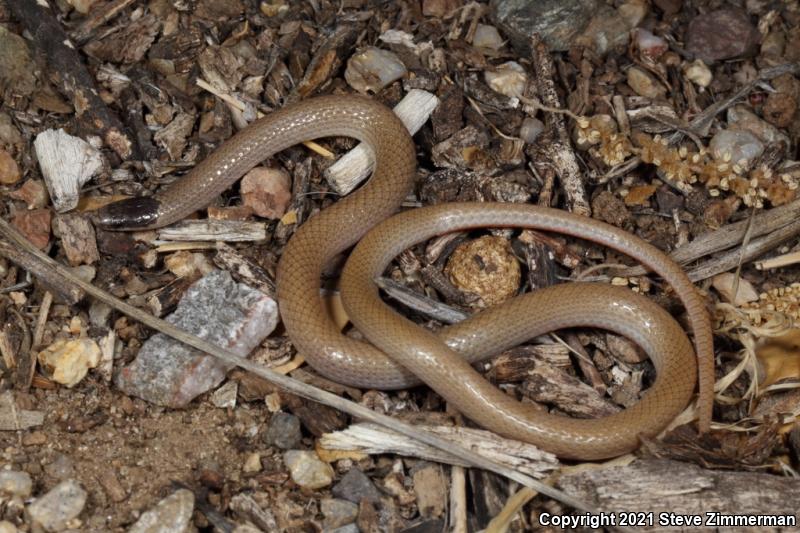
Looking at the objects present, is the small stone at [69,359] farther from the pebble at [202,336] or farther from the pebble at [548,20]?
the pebble at [548,20]

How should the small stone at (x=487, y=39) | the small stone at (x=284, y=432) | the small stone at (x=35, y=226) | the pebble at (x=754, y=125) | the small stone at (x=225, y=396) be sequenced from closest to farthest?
the small stone at (x=284, y=432)
the small stone at (x=225, y=396)
the small stone at (x=35, y=226)
the pebble at (x=754, y=125)
the small stone at (x=487, y=39)

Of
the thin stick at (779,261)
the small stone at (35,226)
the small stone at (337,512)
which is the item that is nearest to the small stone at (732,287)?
the thin stick at (779,261)

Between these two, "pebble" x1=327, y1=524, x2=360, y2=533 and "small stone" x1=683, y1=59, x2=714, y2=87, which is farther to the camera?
"small stone" x1=683, y1=59, x2=714, y2=87

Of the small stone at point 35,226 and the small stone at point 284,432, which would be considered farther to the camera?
the small stone at point 35,226

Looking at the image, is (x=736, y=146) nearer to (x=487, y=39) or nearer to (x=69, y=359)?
(x=487, y=39)

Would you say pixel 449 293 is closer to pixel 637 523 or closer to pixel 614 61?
pixel 637 523

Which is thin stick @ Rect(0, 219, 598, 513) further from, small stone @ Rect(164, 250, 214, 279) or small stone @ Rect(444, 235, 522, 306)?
small stone @ Rect(444, 235, 522, 306)

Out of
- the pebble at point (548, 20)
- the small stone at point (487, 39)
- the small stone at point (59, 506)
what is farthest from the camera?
the small stone at point (487, 39)

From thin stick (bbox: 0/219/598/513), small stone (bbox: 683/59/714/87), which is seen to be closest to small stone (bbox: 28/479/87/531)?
thin stick (bbox: 0/219/598/513)
